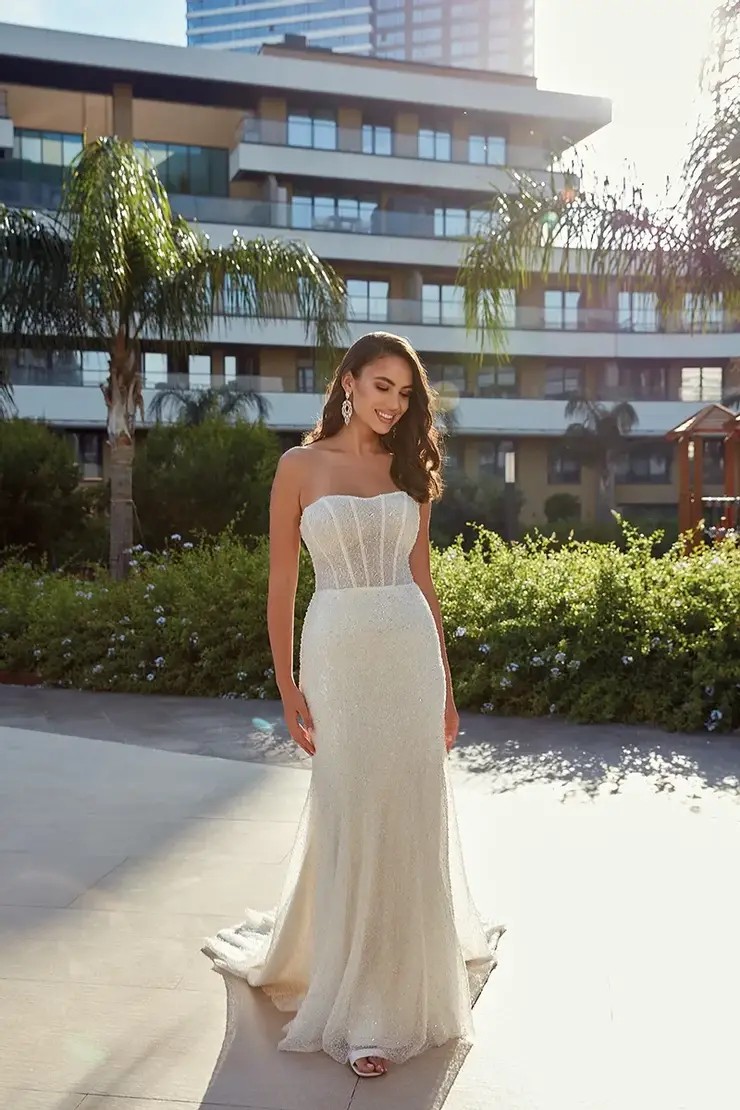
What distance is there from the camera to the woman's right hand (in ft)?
11.3

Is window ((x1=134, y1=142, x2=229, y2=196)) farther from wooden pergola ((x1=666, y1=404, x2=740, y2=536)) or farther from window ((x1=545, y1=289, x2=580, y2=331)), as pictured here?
wooden pergola ((x1=666, y1=404, x2=740, y2=536))

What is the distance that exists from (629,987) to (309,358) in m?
38.3

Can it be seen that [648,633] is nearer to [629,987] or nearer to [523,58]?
[629,987]

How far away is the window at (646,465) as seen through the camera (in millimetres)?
45562

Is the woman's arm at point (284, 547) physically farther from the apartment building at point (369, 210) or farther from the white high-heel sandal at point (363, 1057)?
the apartment building at point (369, 210)

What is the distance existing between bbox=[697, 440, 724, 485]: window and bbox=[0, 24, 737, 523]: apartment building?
8 cm

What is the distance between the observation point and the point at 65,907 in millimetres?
4555

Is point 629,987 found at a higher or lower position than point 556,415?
lower

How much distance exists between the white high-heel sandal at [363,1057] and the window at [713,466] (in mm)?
43444

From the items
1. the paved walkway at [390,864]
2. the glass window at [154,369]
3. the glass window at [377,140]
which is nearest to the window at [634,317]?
the glass window at [377,140]

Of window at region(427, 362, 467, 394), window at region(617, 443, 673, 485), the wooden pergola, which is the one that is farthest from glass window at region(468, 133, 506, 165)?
the wooden pergola

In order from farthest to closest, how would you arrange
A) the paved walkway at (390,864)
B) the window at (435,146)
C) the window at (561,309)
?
the window at (561,309)
the window at (435,146)
the paved walkway at (390,864)

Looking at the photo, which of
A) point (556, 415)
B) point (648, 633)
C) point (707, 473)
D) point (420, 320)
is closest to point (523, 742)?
point (648, 633)

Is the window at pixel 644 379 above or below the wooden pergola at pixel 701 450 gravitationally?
above
